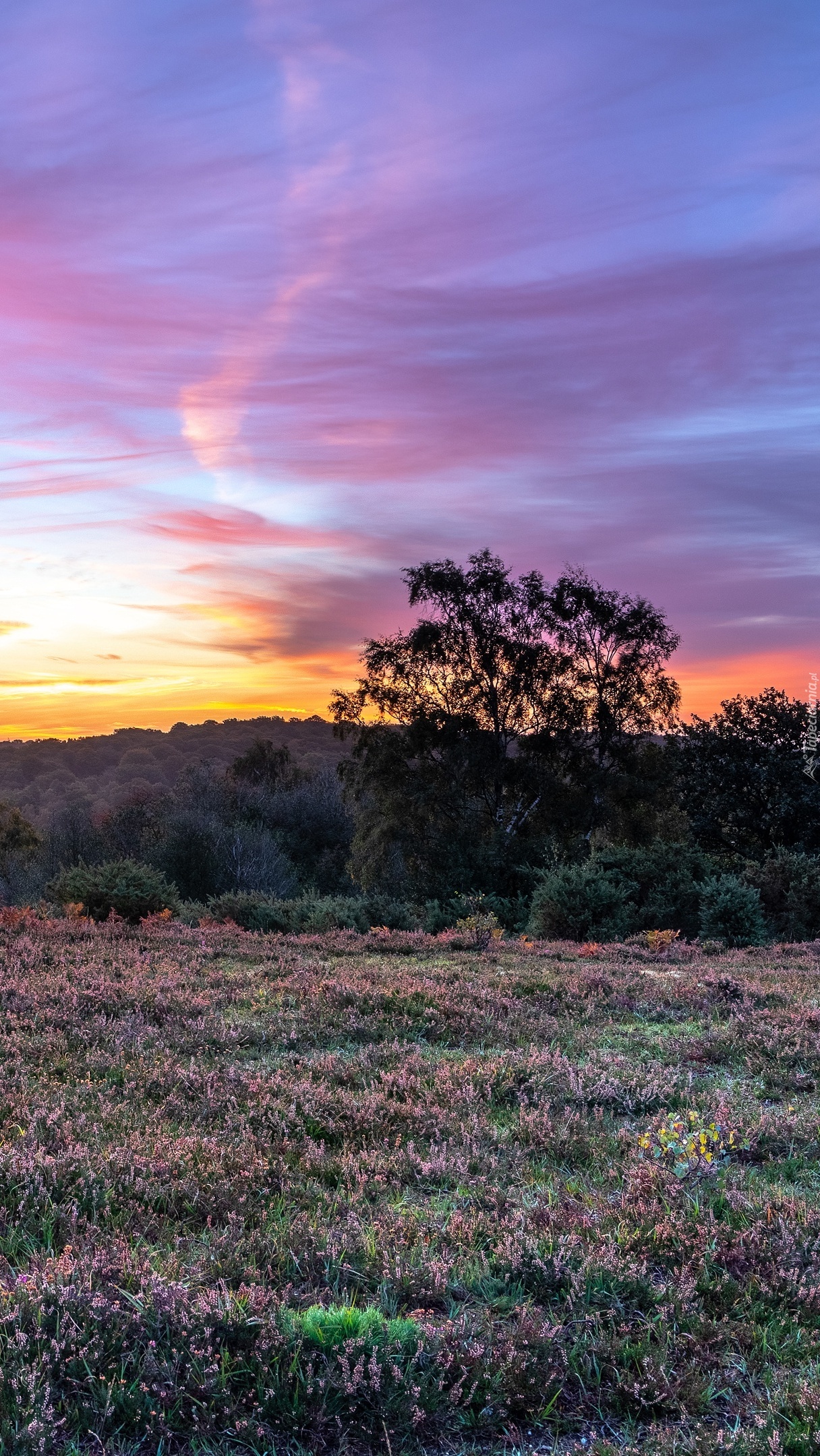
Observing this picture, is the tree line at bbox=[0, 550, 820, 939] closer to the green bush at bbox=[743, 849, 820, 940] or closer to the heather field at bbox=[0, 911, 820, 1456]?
the green bush at bbox=[743, 849, 820, 940]

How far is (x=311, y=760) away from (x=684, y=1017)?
8334cm

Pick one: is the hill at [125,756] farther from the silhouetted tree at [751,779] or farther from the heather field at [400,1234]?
the heather field at [400,1234]

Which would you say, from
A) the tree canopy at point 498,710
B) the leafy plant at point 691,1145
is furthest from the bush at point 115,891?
the tree canopy at point 498,710

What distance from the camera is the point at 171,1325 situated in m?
3.83

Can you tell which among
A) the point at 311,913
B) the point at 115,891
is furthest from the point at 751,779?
the point at 115,891

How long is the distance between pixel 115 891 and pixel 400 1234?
49.7 feet

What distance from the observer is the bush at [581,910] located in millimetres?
22562

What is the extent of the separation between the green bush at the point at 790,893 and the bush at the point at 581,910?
5.15 m

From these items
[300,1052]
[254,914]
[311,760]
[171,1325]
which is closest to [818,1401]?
[171,1325]

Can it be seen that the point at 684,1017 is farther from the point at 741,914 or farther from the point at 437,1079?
the point at 741,914

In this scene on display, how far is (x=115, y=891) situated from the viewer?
1883 cm

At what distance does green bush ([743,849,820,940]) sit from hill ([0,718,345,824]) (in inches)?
2577

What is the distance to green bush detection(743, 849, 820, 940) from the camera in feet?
84.9

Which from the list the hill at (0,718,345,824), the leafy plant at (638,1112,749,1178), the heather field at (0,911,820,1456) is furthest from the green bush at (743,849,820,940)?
the hill at (0,718,345,824)
